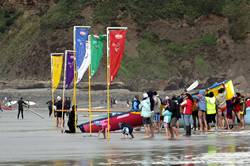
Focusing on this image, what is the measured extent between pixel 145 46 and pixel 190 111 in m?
69.4

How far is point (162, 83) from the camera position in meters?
98.0

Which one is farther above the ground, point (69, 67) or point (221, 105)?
point (69, 67)

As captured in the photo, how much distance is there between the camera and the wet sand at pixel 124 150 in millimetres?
22781

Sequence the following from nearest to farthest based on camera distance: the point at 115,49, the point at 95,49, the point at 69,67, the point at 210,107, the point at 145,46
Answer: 1. the point at 115,49
2. the point at 95,49
3. the point at 210,107
4. the point at 69,67
5. the point at 145,46

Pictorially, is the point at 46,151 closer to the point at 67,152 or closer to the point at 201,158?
the point at 67,152

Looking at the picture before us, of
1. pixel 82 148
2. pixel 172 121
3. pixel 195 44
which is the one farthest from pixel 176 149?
pixel 195 44

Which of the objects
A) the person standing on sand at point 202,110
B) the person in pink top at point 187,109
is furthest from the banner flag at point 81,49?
the person standing on sand at point 202,110

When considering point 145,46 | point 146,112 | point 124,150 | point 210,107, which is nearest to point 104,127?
point 146,112

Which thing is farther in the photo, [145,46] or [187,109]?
[145,46]

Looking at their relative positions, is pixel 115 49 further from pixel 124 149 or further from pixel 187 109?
pixel 124 149

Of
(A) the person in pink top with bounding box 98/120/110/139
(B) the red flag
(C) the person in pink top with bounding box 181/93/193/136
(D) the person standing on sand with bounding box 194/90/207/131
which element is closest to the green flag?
(B) the red flag

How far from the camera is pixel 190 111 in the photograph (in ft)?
112

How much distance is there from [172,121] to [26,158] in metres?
8.79

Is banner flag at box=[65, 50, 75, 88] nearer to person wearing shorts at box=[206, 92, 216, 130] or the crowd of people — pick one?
the crowd of people
